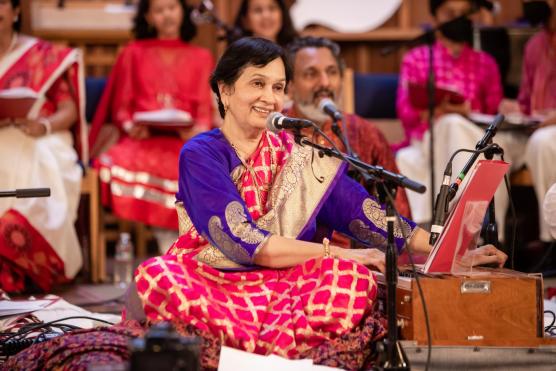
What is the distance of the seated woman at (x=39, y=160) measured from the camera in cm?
550

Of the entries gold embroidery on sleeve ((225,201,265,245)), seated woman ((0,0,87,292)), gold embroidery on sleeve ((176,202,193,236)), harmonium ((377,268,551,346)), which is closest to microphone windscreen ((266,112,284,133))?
gold embroidery on sleeve ((225,201,265,245))

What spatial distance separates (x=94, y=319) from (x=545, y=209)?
1923mm

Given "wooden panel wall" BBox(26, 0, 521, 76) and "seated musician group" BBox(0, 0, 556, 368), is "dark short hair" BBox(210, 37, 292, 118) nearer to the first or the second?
"seated musician group" BBox(0, 0, 556, 368)

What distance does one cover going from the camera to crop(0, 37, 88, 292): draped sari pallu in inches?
216

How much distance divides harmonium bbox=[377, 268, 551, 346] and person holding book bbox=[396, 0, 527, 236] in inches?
100

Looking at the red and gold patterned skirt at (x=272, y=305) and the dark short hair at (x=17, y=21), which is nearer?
the red and gold patterned skirt at (x=272, y=305)

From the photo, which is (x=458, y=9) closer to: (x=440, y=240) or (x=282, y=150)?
(x=282, y=150)

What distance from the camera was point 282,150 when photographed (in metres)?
3.71

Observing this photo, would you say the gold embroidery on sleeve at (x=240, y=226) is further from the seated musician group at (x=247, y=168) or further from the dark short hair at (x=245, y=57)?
the dark short hair at (x=245, y=57)

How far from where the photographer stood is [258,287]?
3428 mm

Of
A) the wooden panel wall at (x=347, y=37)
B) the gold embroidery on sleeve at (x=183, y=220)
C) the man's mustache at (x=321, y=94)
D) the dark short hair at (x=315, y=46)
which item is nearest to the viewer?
the gold embroidery on sleeve at (x=183, y=220)

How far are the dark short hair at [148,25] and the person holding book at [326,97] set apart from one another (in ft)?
→ 5.10

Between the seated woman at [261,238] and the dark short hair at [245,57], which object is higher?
the dark short hair at [245,57]

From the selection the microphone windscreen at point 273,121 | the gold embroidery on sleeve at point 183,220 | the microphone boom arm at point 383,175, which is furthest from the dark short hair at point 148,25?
the microphone boom arm at point 383,175
